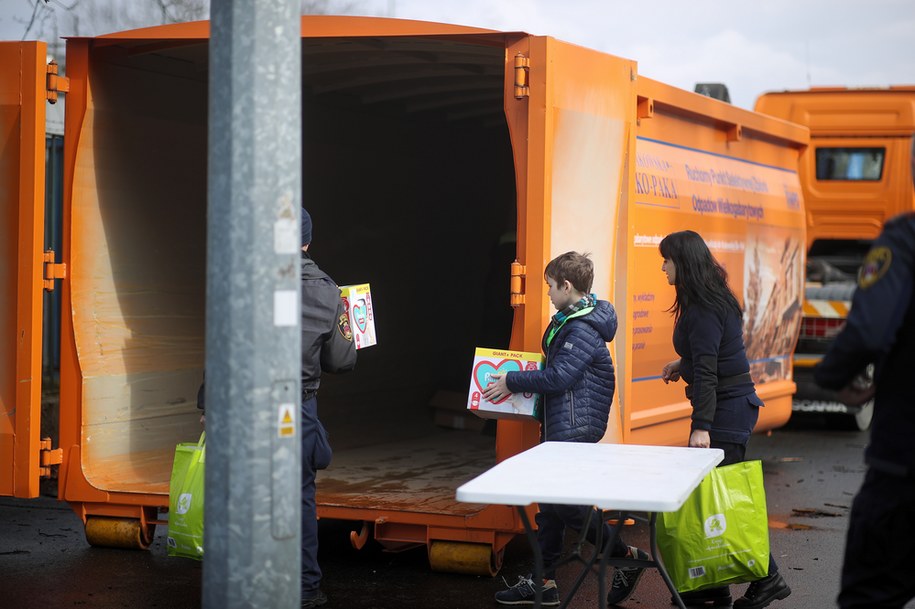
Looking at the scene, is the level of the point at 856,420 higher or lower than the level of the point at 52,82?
lower

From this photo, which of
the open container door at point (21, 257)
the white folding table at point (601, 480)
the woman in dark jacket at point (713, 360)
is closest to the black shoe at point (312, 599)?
the white folding table at point (601, 480)

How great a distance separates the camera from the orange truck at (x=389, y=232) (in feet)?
19.5

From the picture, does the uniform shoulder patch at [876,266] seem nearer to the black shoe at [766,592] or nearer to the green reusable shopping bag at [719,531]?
the green reusable shopping bag at [719,531]

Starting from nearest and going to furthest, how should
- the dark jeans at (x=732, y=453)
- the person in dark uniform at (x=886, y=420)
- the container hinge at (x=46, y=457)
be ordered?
the person in dark uniform at (x=886, y=420)
the dark jeans at (x=732, y=453)
the container hinge at (x=46, y=457)

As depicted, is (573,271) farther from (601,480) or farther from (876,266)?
(876,266)

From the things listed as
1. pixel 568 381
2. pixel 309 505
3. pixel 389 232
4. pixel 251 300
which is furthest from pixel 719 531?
pixel 389 232

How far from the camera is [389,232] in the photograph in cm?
1025

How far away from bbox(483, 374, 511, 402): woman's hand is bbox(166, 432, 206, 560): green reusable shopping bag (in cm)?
133

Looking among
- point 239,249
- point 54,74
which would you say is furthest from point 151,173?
point 239,249

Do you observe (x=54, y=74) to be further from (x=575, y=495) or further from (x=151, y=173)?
(x=575, y=495)

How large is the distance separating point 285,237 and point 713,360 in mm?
2596

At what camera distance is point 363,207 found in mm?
9938

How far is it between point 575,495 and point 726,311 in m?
1.97

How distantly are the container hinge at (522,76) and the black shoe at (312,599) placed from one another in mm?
2532
